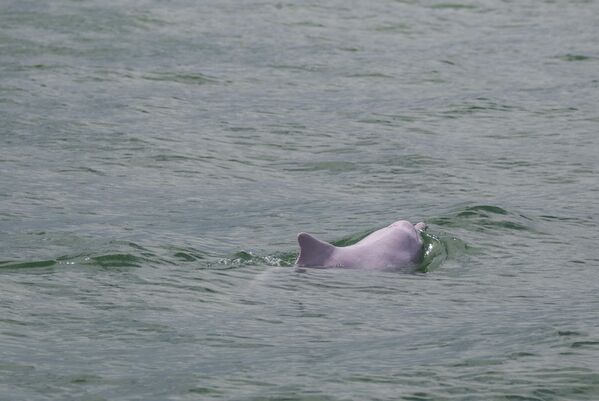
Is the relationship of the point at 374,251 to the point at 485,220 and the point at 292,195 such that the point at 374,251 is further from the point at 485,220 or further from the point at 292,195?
the point at 292,195

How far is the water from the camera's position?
10.0 m

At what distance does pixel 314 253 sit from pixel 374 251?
660mm

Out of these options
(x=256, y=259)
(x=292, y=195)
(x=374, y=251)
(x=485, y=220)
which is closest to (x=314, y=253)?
(x=374, y=251)

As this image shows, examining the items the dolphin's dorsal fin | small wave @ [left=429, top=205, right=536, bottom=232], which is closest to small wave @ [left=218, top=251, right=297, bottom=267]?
the dolphin's dorsal fin

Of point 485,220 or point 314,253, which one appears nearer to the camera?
point 314,253

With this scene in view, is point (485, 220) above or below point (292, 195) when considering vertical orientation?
above

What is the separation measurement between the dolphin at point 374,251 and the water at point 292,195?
7.5 inches

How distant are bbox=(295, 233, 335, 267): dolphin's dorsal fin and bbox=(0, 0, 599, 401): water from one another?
0.64 feet

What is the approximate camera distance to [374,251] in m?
12.5

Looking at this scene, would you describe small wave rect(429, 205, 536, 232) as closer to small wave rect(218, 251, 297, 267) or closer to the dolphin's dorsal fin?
small wave rect(218, 251, 297, 267)

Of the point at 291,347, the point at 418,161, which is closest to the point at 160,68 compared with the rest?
the point at 418,161

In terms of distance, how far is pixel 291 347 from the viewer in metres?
10.3

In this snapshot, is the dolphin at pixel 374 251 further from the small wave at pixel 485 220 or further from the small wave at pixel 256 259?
the small wave at pixel 485 220

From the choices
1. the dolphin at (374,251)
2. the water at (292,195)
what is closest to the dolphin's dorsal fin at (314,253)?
the dolphin at (374,251)
